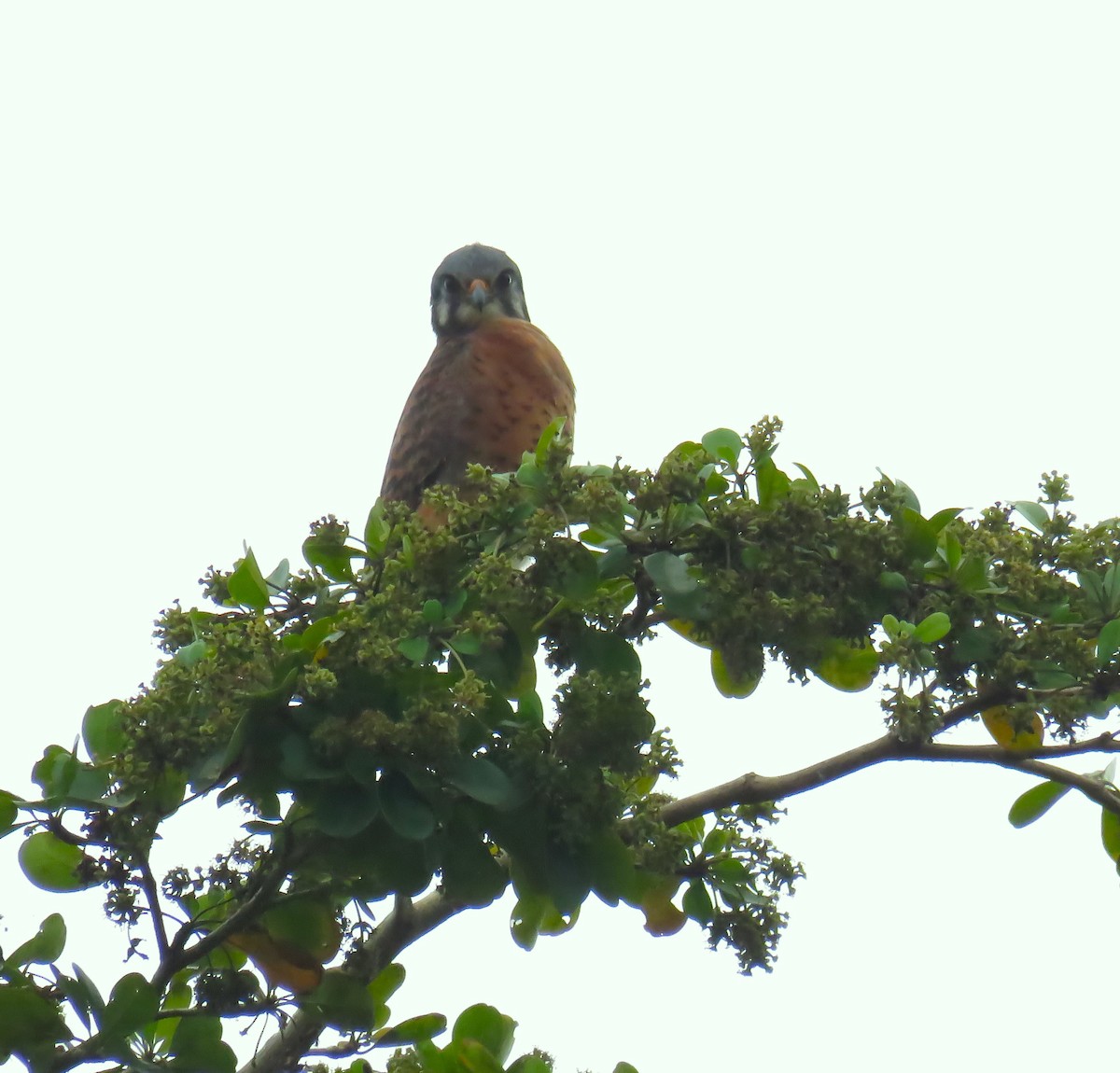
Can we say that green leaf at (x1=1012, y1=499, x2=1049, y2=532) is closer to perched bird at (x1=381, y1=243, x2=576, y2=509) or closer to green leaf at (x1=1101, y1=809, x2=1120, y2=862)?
green leaf at (x1=1101, y1=809, x2=1120, y2=862)

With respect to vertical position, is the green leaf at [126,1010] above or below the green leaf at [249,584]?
below

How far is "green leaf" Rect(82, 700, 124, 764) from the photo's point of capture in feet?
5.81

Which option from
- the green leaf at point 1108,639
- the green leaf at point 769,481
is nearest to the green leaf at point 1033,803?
the green leaf at point 1108,639

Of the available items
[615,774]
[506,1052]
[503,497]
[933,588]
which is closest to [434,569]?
[503,497]

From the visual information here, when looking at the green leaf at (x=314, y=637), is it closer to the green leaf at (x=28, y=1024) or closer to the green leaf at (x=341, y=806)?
the green leaf at (x=341, y=806)

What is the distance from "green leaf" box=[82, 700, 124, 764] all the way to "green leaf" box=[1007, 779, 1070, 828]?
1.24 meters

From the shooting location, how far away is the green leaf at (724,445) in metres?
1.85

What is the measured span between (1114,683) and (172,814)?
46.1 inches

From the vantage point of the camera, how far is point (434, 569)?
68.7 inches

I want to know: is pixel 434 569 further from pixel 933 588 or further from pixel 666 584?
pixel 933 588

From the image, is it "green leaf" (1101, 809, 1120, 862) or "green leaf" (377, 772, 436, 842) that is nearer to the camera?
"green leaf" (377, 772, 436, 842)

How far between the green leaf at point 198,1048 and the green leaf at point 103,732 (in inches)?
13.7

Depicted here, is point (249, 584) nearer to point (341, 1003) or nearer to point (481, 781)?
point (481, 781)

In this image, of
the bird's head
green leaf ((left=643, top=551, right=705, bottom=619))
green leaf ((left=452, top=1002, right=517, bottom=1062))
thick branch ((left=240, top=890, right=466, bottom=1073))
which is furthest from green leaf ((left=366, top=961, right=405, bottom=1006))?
the bird's head
